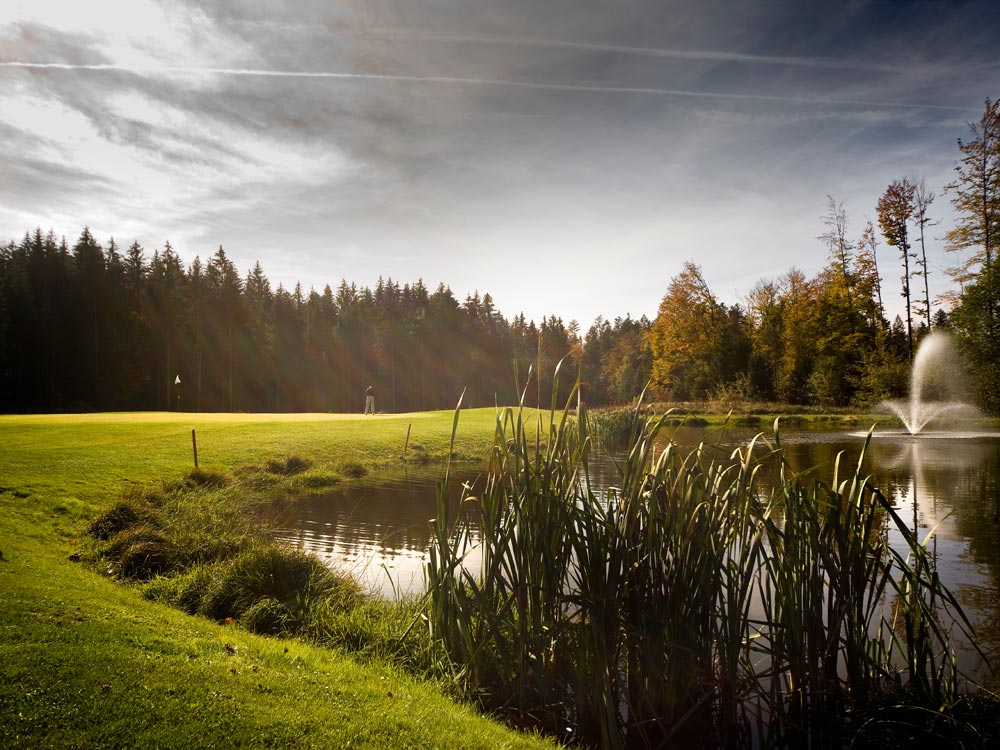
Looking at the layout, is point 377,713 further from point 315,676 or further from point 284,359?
point 284,359

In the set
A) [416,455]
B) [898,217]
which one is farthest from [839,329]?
[416,455]

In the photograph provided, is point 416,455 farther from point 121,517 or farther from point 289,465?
point 121,517

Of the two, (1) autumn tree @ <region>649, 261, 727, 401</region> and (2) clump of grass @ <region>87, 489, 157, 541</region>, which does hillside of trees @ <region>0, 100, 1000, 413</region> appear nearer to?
(1) autumn tree @ <region>649, 261, 727, 401</region>

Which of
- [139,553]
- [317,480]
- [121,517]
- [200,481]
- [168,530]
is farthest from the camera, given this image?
[317,480]

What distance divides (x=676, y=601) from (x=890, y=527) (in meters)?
8.62

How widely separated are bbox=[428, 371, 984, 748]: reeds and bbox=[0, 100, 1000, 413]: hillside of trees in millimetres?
20274

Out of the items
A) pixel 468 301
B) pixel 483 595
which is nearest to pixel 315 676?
pixel 483 595

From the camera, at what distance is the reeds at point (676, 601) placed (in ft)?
14.2

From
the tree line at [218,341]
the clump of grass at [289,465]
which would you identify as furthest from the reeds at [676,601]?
the tree line at [218,341]

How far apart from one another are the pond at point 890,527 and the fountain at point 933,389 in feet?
23.6

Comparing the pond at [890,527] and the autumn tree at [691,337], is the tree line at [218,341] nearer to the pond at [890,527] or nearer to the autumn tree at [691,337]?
the autumn tree at [691,337]

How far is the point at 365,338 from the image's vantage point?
2889 inches

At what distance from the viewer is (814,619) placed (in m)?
4.35

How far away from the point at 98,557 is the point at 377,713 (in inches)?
261
